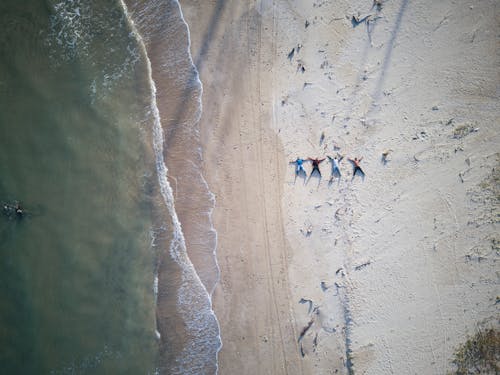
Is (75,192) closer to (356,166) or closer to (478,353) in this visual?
(356,166)

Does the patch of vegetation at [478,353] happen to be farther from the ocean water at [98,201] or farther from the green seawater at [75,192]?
the green seawater at [75,192]

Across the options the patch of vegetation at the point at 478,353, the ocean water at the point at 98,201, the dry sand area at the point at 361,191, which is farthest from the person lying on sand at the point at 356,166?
the patch of vegetation at the point at 478,353

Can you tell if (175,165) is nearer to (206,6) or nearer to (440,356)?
(206,6)

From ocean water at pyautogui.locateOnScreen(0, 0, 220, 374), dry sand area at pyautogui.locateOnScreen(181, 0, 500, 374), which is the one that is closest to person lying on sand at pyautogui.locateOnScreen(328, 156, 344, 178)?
dry sand area at pyautogui.locateOnScreen(181, 0, 500, 374)

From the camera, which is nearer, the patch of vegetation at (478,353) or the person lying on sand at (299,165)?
the patch of vegetation at (478,353)

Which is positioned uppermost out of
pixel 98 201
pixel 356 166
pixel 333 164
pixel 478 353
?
pixel 333 164

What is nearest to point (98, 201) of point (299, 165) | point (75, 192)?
point (75, 192)

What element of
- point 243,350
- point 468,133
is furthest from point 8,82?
point 468,133
